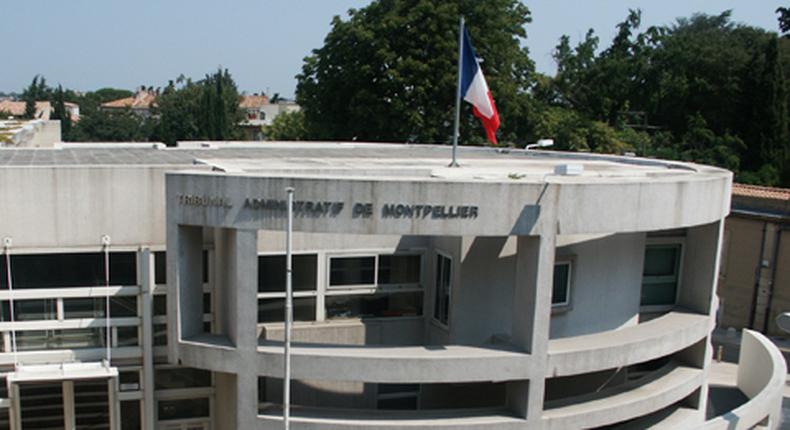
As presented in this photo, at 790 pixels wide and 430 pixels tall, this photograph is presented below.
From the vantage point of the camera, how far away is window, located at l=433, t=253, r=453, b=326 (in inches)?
705

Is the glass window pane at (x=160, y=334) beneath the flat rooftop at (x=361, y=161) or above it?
beneath

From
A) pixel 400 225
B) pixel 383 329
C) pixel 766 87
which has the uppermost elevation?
pixel 766 87

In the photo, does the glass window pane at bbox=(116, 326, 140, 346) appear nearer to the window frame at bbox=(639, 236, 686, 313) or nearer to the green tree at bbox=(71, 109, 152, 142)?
the window frame at bbox=(639, 236, 686, 313)

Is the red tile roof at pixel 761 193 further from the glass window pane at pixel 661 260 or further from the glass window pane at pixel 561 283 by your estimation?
the glass window pane at pixel 561 283

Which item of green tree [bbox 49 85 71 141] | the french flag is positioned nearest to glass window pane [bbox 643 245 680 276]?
the french flag

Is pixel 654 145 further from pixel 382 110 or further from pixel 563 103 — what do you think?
pixel 382 110

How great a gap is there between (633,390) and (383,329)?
20.9ft

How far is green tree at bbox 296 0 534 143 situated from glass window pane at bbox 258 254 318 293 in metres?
25.1

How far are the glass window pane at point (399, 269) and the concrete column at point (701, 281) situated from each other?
24.8 feet

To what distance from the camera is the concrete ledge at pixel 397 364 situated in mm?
15547

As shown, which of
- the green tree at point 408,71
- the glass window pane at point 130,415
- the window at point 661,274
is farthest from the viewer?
the green tree at point 408,71

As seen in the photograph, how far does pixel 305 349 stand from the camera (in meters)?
15.9

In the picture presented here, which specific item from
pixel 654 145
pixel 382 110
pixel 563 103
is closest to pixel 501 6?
pixel 382 110

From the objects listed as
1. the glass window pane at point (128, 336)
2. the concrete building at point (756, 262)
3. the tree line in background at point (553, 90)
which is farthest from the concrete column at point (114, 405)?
the concrete building at point (756, 262)
